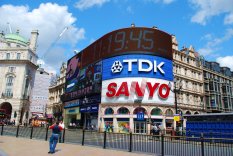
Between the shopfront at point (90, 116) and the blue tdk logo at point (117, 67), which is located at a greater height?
the blue tdk logo at point (117, 67)

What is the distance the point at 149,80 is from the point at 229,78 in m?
31.9

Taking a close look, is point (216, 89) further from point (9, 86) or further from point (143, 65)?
point (9, 86)

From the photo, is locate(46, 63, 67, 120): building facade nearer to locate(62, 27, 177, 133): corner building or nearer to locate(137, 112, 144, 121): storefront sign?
locate(62, 27, 177, 133): corner building

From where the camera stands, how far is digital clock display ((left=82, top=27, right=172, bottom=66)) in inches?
1657

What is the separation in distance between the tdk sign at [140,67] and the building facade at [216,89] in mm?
15760

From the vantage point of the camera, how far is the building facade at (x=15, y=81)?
2522 inches

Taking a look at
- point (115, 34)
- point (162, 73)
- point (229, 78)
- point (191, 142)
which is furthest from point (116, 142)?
point (229, 78)

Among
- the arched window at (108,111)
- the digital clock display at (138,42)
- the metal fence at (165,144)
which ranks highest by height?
the digital clock display at (138,42)

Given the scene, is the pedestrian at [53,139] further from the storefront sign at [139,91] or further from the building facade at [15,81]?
the building facade at [15,81]

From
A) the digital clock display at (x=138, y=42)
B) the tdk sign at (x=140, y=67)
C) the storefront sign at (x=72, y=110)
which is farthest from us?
the storefront sign at (x=72, y=110)

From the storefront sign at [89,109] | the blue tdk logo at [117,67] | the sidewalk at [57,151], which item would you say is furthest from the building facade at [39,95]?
the sidewalk at [57,151]

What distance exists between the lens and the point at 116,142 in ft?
48.9

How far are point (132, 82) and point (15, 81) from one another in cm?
4187

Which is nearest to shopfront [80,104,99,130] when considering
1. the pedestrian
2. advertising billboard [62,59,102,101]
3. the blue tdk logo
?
advertising billboard [62,59,102,101]
